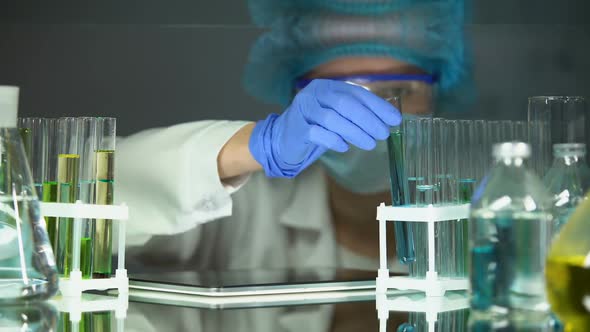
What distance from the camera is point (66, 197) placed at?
1.24m

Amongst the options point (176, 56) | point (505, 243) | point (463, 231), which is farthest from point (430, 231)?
point (176, 56)

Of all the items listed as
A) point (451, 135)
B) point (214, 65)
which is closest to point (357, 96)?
point (451, 135)

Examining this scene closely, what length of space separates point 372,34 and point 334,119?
135 centimetres

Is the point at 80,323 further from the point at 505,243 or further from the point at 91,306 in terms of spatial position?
the point at 505,243

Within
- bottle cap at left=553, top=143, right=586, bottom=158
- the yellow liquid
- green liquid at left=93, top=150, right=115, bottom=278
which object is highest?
bottle cap at left=553, top=143, right=586, bottom=158

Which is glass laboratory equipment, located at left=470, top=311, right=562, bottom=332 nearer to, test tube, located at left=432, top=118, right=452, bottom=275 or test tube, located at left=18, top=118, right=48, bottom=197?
test tube, located at left=432, top=118, right=452, bottom=275

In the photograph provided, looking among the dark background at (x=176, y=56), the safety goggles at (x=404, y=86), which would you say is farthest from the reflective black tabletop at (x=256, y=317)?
the dark background at (x=176, y=56)

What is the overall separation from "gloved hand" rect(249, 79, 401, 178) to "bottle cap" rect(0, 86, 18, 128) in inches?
24.8

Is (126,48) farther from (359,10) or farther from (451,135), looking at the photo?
(451,135)

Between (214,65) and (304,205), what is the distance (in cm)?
86

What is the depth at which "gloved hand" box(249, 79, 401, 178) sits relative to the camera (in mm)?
1365

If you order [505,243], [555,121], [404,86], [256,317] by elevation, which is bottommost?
[256,317]

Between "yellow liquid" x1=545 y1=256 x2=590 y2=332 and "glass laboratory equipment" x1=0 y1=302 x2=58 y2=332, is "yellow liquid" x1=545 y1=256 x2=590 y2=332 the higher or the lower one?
the higher one

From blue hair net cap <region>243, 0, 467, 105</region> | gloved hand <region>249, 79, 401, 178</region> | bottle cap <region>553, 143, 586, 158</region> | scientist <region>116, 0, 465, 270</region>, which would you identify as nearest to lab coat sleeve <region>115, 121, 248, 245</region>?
scientist <region>116, 0, 465, 270</region>
